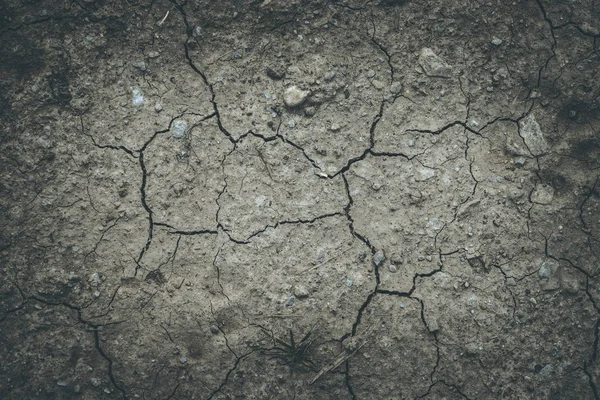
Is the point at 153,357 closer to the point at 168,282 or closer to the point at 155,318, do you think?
the point at 155,318

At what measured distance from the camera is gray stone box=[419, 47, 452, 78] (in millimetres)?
3084

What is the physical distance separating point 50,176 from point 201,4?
1527 millimetres

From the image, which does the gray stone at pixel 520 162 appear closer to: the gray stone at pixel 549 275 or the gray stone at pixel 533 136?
the gray stone at pixel 533 136

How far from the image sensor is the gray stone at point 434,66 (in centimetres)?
308

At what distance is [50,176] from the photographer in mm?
2980

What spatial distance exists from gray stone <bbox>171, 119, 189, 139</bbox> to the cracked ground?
0.04 feet

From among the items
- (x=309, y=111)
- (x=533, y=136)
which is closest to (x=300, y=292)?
(x=309, y=111)

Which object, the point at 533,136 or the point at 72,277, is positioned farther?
the point at 533,136

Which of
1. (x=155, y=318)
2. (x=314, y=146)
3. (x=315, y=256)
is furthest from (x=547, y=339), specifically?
(x=155, y=318)

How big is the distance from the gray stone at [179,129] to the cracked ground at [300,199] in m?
0.01

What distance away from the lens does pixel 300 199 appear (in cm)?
304

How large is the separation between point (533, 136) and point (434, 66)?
2.71 feet

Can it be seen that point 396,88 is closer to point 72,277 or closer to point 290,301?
point 290,301

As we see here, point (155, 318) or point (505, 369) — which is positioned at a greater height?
point (155, 318)
